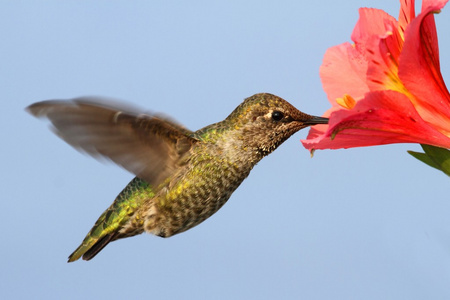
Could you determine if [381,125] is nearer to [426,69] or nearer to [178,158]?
[426,69]

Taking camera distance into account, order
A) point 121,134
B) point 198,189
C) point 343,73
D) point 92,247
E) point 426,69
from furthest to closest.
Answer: point 92,247 < point 198,189 < point 121,134 < point 343,73 < point 426,69

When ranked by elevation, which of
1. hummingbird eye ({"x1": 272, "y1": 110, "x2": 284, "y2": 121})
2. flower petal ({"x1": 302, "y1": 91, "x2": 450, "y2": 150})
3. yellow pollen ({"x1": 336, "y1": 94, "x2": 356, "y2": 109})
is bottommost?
flower petal ({"x1": 302, "y1": 91, "x2": 450, "y2": 150})

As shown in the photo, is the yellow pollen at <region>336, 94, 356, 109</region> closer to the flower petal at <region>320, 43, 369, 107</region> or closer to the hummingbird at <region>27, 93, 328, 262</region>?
the flower petal at <region>320, 43, 369, 107</region>

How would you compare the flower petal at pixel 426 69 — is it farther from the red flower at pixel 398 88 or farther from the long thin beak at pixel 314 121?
the long thin beak at pixel 314 121

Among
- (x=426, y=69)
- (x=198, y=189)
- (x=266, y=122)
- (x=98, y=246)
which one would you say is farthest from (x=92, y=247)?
(x=426, y=69)

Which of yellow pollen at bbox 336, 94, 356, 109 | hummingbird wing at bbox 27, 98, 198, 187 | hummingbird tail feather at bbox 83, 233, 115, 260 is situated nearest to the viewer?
yellow pollen at bbox 336, 94, 356, 109

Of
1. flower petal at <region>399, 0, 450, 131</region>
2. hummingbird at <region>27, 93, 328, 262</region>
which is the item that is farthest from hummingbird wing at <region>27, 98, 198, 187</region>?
flower petal at <region>399, 0, 450, 131</region>
